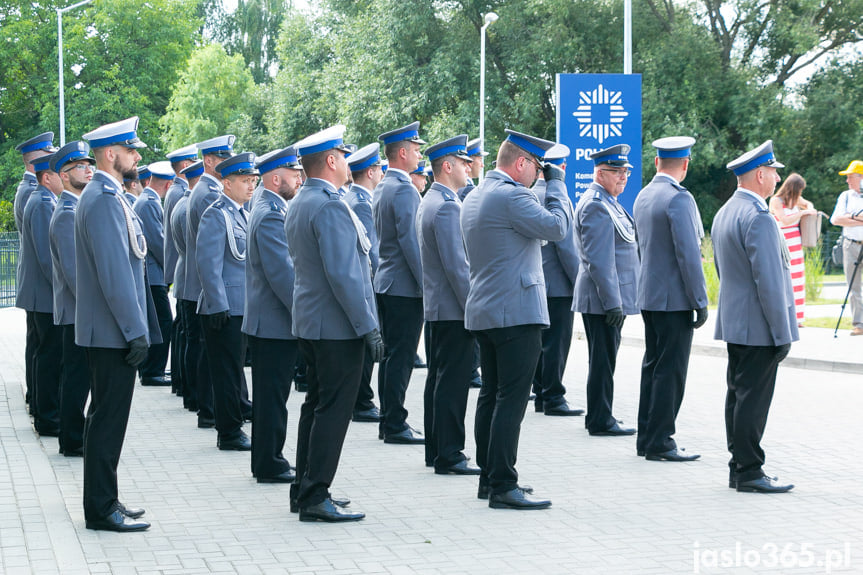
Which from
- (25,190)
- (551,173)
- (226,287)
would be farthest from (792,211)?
(25,190)

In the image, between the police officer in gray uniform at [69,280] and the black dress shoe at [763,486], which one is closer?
the black dress shoe at [763,486]

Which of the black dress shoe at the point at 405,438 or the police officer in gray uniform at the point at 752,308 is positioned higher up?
the police officer in gray uniform at the point at 752,308

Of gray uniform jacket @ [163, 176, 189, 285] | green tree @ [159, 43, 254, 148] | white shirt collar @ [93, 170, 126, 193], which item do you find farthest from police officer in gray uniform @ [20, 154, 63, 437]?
green tree @ [159, 43, 254, 148]

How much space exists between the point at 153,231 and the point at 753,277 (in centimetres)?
644

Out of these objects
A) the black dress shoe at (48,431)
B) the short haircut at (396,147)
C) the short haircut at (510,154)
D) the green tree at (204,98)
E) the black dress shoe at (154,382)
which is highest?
the green tree at (204,98)

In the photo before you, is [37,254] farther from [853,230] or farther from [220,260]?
[853,230]

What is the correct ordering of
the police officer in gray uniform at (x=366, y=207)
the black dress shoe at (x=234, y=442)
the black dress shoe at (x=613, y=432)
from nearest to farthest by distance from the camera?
the black dress shoe at (x=234, y=442), the black dress shoe at (x=613, y=432), the police officer in gray uniform at (x=366, y=207)

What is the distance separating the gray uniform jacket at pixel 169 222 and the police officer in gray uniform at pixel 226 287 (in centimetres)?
233

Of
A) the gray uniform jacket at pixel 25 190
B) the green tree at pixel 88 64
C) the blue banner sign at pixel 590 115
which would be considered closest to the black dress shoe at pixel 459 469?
the gray uniform jacket at pixel 25 190

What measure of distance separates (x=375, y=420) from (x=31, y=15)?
174ft

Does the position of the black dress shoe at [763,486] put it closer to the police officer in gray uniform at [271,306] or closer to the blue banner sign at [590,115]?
the police officer in gray uniform at [271,306]

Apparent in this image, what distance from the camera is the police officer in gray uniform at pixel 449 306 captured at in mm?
Answer: 7805

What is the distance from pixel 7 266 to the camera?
25.2 m

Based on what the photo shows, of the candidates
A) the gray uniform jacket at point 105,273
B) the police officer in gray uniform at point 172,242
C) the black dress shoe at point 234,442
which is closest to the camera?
the gray uniform jacket at point 105,273
